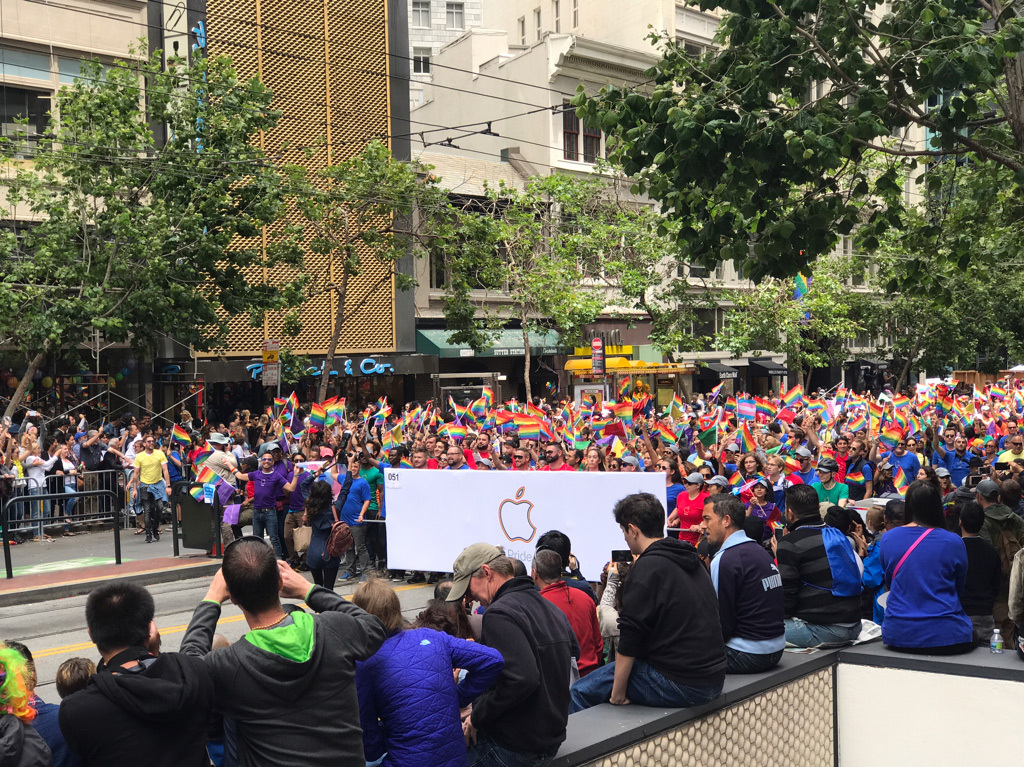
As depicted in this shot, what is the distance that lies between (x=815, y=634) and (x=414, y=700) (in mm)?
2969

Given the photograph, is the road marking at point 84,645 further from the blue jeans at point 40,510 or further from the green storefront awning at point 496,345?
the green storefront awning at point 496,345

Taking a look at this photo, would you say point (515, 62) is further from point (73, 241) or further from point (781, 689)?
point (781, 689)

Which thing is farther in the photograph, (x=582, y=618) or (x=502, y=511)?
(x=502, y=511)

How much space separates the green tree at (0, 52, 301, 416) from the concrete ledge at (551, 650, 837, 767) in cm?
1732

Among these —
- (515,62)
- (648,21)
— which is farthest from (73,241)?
(648,21)

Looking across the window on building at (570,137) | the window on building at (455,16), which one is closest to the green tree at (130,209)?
the window on building at (570,137)

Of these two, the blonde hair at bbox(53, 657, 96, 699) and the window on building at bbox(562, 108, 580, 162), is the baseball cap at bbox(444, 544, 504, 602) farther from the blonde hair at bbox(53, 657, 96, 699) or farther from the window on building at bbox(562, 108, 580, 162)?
the window on building at bbox(562, 108, 580, 162)

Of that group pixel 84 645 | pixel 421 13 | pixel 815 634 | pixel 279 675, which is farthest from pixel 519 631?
pixel 421 13

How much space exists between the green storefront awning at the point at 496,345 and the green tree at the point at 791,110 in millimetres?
23862

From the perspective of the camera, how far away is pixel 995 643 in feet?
20.0

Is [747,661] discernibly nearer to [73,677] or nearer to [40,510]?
[73,677]

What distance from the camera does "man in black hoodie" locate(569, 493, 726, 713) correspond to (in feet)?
15.8

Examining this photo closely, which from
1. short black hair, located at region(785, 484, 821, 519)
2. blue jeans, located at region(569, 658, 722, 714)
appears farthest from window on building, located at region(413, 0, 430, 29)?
blue jeans, located at region(569, 658, 722, 714)

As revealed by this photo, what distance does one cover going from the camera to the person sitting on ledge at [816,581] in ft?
20.1
